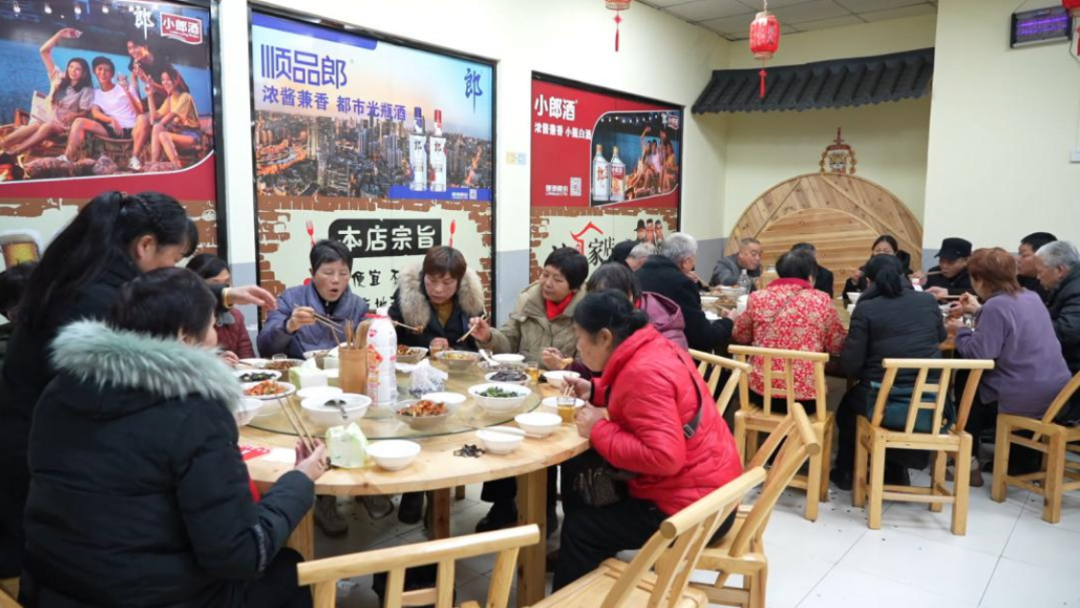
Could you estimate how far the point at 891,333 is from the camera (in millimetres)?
3412

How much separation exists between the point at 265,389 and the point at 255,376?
260mm

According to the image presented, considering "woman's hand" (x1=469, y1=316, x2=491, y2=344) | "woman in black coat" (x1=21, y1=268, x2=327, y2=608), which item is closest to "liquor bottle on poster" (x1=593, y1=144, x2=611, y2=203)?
"woman's hand" (x1=469, y1=316, x2=491, y2=344)

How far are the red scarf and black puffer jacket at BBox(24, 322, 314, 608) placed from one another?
2075mm

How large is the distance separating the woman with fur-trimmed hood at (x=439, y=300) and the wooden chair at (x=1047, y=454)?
271cm

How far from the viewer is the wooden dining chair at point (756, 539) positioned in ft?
5.98

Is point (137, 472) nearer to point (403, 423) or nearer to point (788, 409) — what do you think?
point (403, 423)

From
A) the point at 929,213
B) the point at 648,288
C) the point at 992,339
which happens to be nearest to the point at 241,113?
the point at 648,288

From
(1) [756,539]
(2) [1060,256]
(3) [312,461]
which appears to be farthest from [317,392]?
(2) [1060,256]

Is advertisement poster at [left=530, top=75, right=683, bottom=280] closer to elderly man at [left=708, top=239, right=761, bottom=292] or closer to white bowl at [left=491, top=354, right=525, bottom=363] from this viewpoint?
elderly man at [left=708, top=239, right=761, bottom=292]

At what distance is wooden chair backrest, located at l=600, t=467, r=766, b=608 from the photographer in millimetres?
1319

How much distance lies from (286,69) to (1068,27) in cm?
607

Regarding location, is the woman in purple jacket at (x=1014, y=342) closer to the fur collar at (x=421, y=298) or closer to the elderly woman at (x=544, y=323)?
the elderly woman at (x=544, y=323)

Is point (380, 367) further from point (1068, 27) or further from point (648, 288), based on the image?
point (1068, 27)

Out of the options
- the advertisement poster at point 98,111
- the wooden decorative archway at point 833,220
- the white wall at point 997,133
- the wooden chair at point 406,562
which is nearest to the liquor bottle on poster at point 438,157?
the advertisement poster at point 98,111
